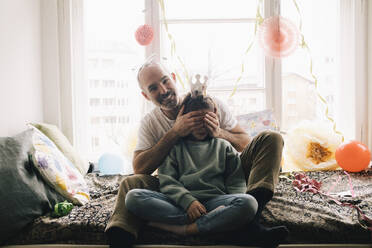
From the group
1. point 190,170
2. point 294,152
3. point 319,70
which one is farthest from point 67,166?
point 319,70

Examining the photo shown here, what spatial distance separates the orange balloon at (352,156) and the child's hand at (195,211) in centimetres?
133

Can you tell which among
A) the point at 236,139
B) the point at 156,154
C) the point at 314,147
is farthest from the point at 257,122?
the point at 156,154

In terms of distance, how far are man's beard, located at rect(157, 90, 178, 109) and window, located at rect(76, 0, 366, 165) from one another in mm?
952

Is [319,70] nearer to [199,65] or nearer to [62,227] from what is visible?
[199,65]

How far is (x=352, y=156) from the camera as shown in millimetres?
2160

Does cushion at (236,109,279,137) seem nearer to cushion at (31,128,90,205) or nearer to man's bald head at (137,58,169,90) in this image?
man's bald head at (137,58,169,90)

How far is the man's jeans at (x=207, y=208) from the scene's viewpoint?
1241 millimetres

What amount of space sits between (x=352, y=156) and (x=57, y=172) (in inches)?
71.7

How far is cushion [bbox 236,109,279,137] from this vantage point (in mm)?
2326

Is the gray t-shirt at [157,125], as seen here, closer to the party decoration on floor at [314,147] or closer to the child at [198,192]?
the child at [198,192]

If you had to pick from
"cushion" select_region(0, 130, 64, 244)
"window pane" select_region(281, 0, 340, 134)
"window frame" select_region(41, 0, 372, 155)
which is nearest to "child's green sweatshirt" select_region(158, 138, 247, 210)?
"cushion" select_region(0, 130, 64, 244)

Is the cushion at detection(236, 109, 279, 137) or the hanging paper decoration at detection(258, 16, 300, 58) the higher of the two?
the hanging paper decoration at detection(258, 16, 300, 58)

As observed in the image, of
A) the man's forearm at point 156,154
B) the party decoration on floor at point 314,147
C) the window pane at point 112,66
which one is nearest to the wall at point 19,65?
the window pane at point 112,66

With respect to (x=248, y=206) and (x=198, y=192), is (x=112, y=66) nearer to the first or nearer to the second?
(x=198, y=192)
